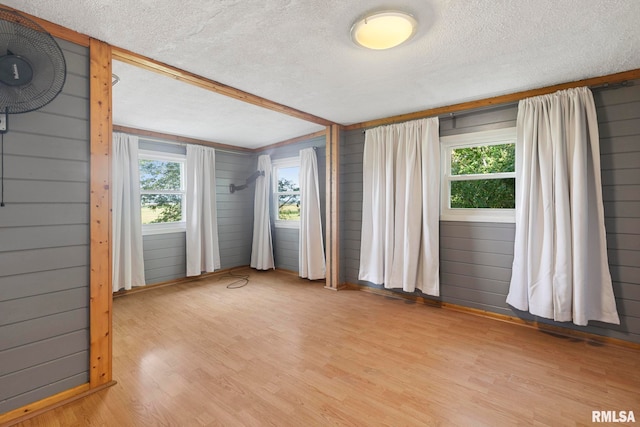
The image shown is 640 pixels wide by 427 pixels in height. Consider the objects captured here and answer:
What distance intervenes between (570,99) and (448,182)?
1.31 meters

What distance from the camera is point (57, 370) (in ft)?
5.94

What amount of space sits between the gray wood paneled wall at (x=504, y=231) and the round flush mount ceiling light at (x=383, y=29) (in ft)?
6.04

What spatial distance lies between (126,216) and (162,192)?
750 millimetres

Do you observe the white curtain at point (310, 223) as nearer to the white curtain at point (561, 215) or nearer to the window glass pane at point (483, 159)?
the window glass pane at point (483, 159)

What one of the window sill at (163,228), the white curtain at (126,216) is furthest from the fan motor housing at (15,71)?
the window sill at (163,228)

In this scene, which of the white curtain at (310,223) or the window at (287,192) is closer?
the white curtain at (310,223)

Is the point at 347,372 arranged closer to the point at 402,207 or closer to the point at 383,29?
the point at 402,207

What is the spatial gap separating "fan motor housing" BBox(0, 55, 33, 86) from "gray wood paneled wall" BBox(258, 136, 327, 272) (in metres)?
3.47

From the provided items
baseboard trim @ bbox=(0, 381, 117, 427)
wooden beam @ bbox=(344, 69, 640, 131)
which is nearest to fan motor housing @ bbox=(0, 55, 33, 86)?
baseboard trim @ bbox=(0, 381, 117, 427)

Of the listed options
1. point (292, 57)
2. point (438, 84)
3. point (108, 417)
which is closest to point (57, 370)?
point (108, 417)

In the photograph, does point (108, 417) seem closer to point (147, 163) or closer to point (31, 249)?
point (31, 249)

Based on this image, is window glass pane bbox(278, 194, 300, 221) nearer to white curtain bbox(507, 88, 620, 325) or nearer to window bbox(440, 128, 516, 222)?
window bbox(440, 128, 516, 222)

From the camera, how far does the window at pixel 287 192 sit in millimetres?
5195

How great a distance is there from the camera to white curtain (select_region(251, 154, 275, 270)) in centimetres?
530
